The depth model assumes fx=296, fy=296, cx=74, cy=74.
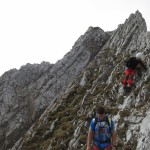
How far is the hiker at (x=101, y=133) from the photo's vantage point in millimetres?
15406

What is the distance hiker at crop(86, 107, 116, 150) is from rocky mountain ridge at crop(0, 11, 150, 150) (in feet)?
10.8

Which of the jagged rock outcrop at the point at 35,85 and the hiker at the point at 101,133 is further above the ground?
the jagged rock outcrop at the point at 35,85

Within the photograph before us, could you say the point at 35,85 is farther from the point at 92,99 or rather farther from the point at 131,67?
the point at 131,67

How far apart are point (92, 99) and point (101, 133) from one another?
16482 mm

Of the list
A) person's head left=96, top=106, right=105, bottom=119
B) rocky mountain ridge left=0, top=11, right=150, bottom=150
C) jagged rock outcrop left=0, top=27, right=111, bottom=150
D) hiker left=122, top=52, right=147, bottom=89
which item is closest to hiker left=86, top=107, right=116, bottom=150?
person's head left=96, top=106, right=105, bottom=119

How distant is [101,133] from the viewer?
1552 centimetres

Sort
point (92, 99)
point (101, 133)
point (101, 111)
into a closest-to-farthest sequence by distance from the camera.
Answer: point (101, 111) → point (101, 133) → point (92, 99)

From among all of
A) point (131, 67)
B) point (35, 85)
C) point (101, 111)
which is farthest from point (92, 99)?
point (35, 85)

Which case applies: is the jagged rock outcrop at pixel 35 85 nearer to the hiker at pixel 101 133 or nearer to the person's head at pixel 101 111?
the hiker at pixel 101 133

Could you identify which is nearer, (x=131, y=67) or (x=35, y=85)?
(x=131, y=67)

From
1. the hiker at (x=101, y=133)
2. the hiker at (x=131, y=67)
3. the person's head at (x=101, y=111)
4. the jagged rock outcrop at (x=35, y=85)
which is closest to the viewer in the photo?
the person's head at (x=101, y=111)

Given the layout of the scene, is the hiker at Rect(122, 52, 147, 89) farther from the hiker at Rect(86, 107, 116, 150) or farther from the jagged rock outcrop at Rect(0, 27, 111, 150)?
the jagged rock outcrop at Rect(0, 27, 111, 150)

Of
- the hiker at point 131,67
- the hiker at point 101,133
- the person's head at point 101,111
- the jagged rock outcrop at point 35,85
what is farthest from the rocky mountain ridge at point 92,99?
the person's head at point 101,111

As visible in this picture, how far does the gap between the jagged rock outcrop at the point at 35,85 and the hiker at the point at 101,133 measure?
3192 centimetres
